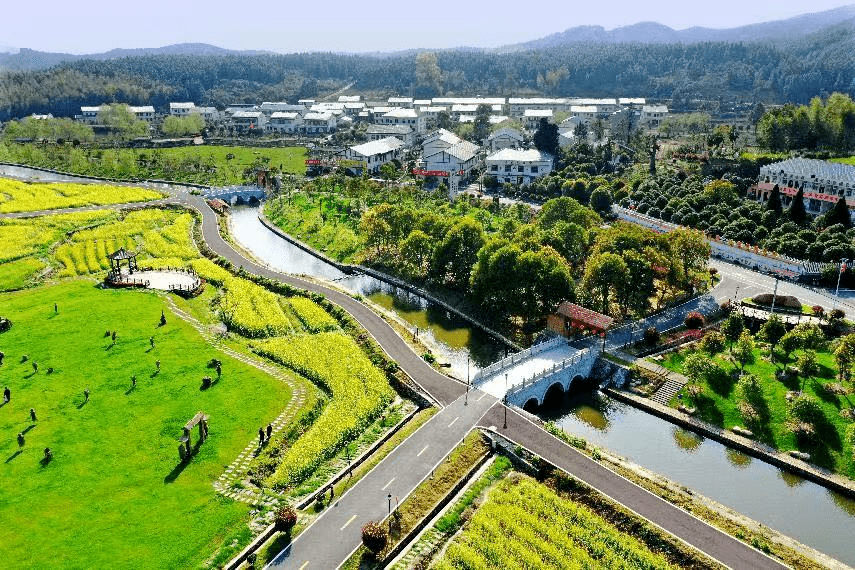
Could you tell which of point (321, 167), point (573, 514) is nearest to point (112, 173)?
point (321, 167)

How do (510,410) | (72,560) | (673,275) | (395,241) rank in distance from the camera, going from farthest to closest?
(395,241) < (673,275) < (510,410) < (72,560)

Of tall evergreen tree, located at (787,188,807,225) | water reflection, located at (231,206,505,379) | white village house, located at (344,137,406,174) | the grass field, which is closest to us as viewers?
water reflection, located at (231,206,505,379)

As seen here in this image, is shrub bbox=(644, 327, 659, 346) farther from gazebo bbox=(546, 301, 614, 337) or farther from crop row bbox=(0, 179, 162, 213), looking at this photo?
crop row bbox=(0, 179, 162, 213)

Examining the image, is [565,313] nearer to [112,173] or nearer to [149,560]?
[149,560]

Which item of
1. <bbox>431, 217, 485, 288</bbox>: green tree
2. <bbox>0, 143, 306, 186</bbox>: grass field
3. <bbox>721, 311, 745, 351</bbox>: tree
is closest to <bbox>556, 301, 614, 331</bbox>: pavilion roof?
<bbox>721, 311, 745, 351</bbox>: tree

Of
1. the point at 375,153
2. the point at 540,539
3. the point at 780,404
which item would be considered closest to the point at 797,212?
the point at 780,404

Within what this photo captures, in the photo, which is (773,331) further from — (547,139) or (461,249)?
(547,139)
